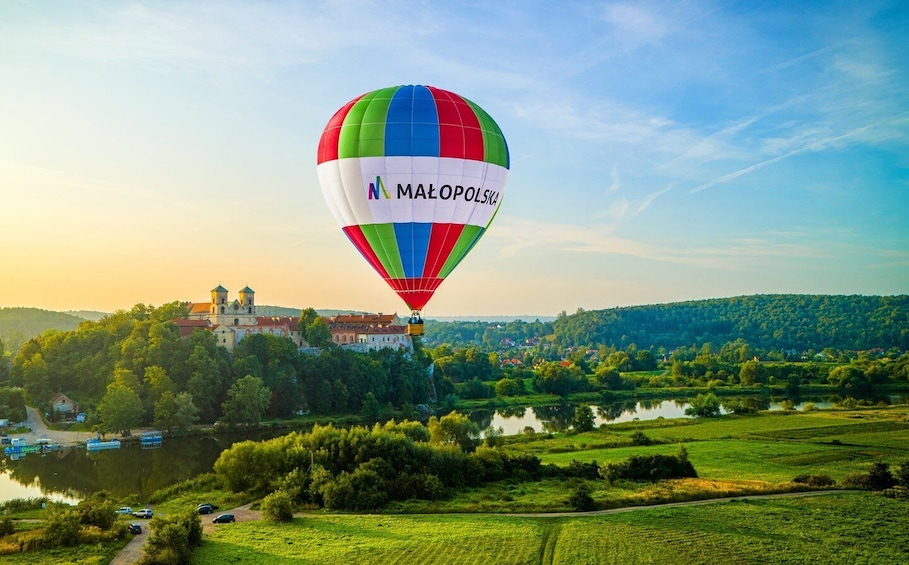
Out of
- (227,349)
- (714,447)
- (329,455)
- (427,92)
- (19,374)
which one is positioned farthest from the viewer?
(227,349)

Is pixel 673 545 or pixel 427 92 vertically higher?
pixel 427 92

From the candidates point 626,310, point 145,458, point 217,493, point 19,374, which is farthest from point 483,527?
point 626,310

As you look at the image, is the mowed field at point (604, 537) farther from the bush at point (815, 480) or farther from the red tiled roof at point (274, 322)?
the red tiled roof at point (274, 322)

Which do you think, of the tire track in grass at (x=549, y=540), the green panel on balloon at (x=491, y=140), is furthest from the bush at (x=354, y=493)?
the green panel on balloon at (x=491, y=140)

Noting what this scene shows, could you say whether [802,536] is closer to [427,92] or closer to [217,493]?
[427,92]

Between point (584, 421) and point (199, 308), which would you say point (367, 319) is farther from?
point (584, 421)

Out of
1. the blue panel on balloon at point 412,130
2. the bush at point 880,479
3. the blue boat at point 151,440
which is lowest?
the blue boat at point 151,440

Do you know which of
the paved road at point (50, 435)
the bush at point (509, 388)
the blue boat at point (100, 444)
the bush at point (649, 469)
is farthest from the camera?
the bush at point (509, 388)
